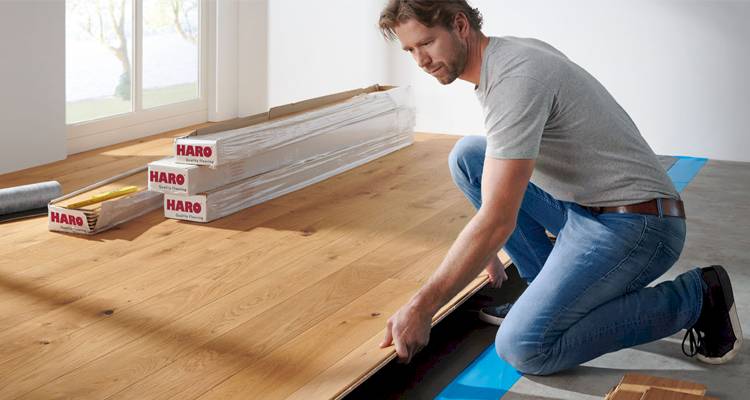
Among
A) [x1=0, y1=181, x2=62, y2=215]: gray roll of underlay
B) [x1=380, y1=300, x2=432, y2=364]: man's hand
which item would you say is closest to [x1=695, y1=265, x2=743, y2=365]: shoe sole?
[x1=380, y1=300, x2=432, y2=364]: man's hand

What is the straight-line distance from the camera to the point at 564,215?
264 centimetres

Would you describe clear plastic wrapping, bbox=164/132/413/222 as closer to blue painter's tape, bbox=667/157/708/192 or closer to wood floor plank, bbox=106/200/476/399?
wood floor plank, bbox=106/200/476/399

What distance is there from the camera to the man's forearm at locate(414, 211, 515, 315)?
2166mm

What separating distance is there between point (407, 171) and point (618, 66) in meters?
1.72

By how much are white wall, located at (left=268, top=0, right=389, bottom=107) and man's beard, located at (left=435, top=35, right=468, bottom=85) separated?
13.6 ft

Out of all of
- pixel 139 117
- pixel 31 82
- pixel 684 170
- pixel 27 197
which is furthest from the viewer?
pixel 139 117

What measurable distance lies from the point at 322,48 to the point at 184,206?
9.61 feet

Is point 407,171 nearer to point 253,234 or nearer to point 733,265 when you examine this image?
point 253,234

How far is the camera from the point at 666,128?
5773mm

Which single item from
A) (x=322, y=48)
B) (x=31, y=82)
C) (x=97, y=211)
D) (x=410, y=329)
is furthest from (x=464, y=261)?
(x=322, y=48)

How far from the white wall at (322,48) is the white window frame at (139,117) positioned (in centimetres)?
52

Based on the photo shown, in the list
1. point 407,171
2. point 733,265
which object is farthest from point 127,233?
point 733,265

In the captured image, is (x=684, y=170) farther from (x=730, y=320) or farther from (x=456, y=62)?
(x=456, y=62)

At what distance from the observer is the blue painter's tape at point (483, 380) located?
7.78ft
